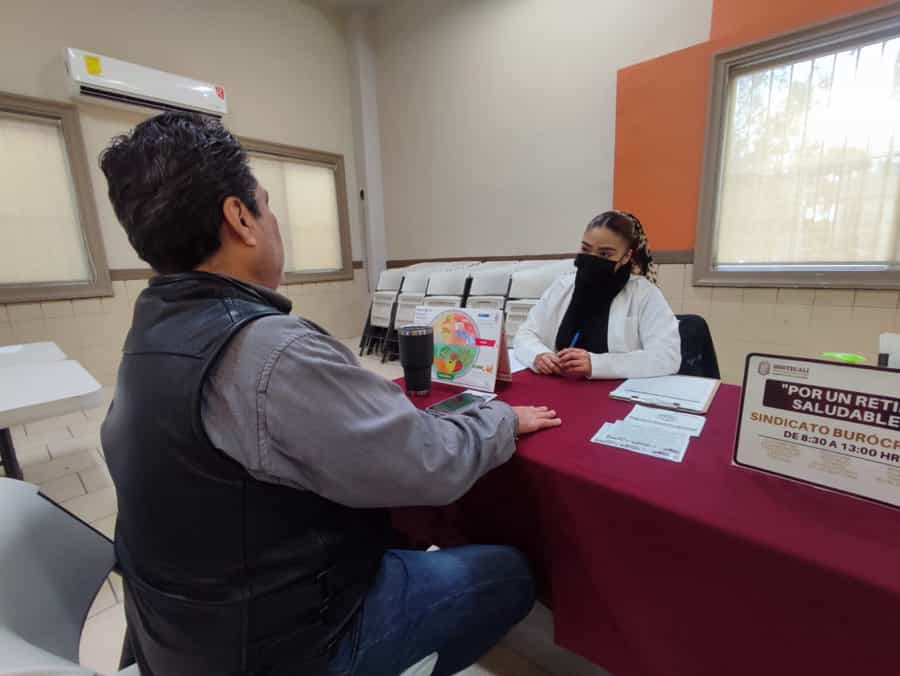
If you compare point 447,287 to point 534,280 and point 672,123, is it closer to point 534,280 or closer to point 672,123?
point 534,280

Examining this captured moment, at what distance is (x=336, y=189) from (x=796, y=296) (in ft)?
15.4

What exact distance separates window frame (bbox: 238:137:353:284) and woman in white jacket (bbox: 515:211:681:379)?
→ 3.88 m

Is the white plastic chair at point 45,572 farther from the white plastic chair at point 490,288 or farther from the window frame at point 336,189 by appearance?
the window frame at point 336,189

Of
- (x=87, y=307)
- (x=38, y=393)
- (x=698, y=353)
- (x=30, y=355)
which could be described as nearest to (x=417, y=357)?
(x=698, y=353)

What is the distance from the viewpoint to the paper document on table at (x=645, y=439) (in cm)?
71

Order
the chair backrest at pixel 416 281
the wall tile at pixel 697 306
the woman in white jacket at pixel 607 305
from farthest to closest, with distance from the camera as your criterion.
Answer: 1. the chair backrest at pixel 416 281
2. the wall tile at pixel 697 306
3. the woman in white jacket at pixel 607 305

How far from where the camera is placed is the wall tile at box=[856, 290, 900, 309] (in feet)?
7.94

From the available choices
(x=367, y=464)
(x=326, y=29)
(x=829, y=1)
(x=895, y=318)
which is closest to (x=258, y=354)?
(x=367, y=464)

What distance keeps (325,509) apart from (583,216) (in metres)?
3.65

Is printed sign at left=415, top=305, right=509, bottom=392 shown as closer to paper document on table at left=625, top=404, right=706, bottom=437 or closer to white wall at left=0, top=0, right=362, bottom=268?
paper document on table at left=625, top=404, right=706, bottom=437

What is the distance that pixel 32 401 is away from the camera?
144cm

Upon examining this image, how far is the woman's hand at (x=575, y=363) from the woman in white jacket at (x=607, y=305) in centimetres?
12

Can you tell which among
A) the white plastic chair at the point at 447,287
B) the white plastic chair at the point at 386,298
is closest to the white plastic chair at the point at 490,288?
the white plastic chair at the point at 447,287

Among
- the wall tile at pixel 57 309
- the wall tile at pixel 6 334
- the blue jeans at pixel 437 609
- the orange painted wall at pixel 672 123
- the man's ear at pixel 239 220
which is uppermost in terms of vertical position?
the orange painted wall at pixel 672 123
